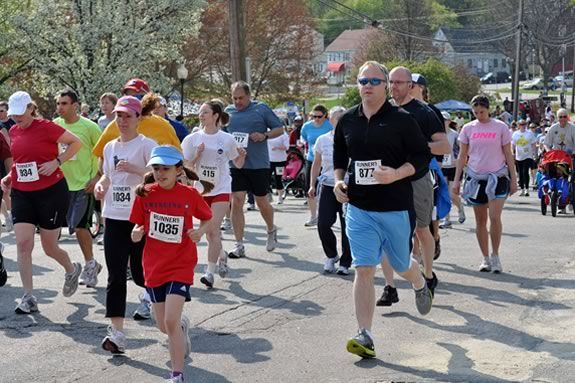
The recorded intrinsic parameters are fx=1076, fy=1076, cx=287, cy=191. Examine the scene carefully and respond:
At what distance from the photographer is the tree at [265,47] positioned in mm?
56875

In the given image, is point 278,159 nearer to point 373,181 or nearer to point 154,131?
point 154,131

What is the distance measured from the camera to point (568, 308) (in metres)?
9.60

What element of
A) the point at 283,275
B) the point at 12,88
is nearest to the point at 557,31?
the point at 12,88

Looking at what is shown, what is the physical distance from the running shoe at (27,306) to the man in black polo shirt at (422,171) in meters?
3.11

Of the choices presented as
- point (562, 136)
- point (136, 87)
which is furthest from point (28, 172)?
point (562, 136)

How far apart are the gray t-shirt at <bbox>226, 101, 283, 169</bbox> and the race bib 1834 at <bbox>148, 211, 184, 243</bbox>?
18.6 ft

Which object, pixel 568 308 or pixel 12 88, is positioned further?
pixel 12 88

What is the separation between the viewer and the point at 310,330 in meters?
8.76

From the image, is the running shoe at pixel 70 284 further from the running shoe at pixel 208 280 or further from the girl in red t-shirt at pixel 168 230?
the girl in red t-shirt at pixel 168 230

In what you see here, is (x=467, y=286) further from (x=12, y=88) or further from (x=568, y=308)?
(x=12, y=88)

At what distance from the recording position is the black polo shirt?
761 centimetres

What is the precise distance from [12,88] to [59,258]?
108ft

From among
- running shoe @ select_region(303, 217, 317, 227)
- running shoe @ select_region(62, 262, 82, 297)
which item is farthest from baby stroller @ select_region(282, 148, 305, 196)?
running shoe @ select_region(62, 262, 82, 297)

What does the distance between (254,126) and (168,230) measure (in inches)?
231
